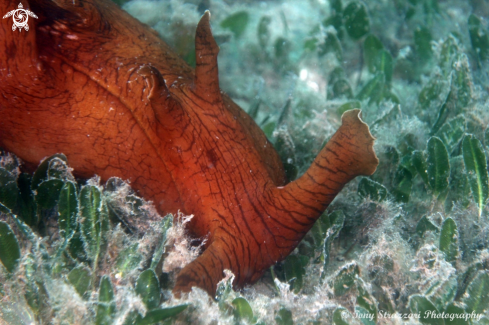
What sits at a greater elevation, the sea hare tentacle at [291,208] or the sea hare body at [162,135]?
the sea hare body at [162,135]

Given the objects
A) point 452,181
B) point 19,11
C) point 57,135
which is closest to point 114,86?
point 57,135

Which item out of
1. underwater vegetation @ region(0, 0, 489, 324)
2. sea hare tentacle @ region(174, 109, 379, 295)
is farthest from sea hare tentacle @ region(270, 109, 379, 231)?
underwater vegetation @ region(0, 0, 489, 324)

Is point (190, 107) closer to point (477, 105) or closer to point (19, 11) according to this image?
point (19, 11)

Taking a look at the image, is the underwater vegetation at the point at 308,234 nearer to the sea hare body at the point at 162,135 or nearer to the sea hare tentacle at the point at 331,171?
the sea hare body at the point at 162,135

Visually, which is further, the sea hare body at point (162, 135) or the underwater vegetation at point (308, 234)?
the sea hare body at point (162, 135)

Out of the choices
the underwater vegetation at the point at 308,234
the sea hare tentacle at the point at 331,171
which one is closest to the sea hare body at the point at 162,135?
the sea hare tentacle at the point at 331,171

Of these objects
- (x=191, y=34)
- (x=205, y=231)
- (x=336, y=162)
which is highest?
(x=191, y=34)

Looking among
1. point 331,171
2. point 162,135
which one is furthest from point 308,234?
point 162,135

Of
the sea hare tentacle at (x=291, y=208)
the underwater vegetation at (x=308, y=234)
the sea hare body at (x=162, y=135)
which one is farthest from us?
the sea hare body at (x=162, y=135)
